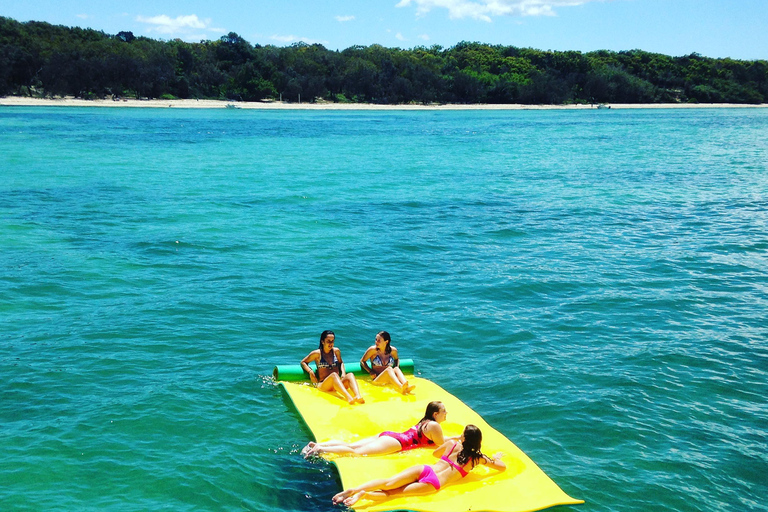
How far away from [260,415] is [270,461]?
1.50 m

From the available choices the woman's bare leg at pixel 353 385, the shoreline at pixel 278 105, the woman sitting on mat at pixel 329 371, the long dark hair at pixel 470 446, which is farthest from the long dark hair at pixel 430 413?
the shoreline at pixel 278 105

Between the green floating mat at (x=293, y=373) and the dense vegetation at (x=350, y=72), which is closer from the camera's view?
the green floating mat at (x=293, y=373)

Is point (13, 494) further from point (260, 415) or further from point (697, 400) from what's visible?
point (697, 400)

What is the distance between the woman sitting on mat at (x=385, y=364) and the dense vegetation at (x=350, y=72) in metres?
115

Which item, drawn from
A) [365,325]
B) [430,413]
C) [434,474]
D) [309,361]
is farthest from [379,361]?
[434,474]

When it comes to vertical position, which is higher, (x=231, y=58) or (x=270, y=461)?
(x=231, y=58)

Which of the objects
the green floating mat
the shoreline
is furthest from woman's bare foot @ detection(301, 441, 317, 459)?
the shoreline

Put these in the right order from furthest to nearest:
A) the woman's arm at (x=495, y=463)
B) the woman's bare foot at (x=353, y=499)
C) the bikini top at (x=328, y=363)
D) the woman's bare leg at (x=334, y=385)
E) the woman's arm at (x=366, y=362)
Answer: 1. the woman's arm at (x=366, y=362)
2. the bikini top at (x=328, y=363)
3. the woman's bare leg at (x=334, y=385)
4. the woman's arm at (x=495, y=463)
5. the woman's bare foot at (x=353, y=499)

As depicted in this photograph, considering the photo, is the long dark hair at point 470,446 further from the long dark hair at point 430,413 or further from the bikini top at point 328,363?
the bikini top at point 328,363

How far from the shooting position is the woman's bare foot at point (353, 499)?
354 inches

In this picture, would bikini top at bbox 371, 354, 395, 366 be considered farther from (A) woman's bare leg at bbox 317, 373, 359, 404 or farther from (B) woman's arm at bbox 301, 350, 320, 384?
(B) woman's arm at bbox 301, 350, 320, 384

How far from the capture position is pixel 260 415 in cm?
1208

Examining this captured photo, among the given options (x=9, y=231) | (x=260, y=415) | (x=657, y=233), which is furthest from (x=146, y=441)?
(x=657, y=233)

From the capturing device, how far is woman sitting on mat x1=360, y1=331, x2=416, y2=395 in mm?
12625
